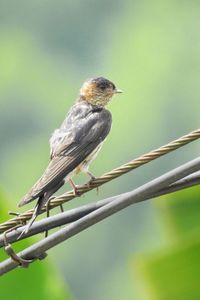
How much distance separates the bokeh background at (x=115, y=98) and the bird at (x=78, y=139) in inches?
Answer: 298

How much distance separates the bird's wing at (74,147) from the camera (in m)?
4.21

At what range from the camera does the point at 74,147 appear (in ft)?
15.3

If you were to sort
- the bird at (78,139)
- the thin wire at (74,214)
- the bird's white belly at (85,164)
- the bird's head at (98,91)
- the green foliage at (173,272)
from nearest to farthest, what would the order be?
the thin wire at (74,214)
the green foliage at (173,272)
the bird at (78,139)
the bird's white belly at (85,164)
the bird's head at (98,91)

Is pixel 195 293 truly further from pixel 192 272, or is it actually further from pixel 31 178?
pixel 31 178

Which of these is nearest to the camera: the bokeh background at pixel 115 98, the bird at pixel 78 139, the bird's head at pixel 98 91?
the bird at pixel 78 139

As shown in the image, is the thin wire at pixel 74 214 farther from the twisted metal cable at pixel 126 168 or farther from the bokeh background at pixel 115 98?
the bokeh background at pixel 115 98

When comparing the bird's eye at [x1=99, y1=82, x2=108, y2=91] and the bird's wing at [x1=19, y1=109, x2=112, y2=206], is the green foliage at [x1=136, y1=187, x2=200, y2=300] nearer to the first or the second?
the bird's wing at [x1=19, y1=109, x2=112, y2=206]

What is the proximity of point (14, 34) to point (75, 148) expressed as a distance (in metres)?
28.7

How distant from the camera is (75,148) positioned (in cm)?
466

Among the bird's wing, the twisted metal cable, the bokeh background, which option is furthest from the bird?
the bokeh background

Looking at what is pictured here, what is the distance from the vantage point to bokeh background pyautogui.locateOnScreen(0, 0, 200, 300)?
67.1ft

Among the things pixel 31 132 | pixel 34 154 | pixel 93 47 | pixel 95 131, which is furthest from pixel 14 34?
pixel 95 131

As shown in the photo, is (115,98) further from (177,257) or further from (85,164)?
(177,257)

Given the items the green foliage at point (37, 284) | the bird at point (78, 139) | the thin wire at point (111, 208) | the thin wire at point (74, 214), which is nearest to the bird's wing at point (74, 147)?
the bird at point (78, 139)
